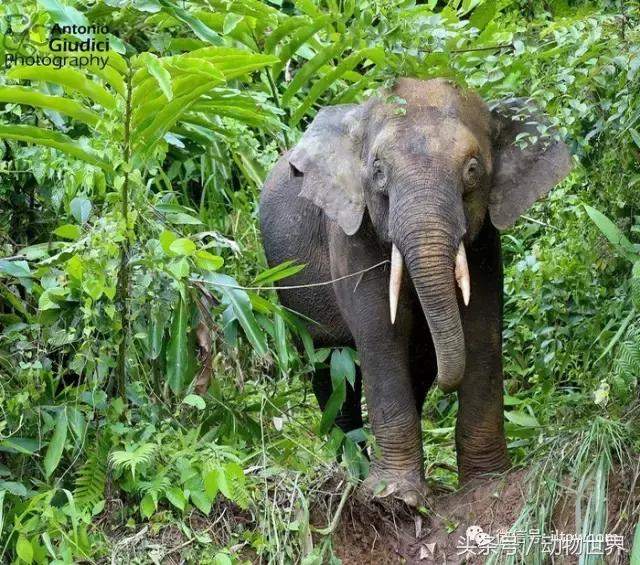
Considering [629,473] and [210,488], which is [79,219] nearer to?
[210,488]

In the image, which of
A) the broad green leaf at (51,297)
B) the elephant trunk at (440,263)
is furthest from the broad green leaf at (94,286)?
the elephant trunk at (440,263)

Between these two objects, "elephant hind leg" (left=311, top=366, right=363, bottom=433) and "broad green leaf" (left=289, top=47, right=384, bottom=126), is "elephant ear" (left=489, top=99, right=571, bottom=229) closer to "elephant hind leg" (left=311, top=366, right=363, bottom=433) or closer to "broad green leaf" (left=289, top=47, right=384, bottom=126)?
"broad green leaf" (left=289, top=47, right=384, bottom=126)

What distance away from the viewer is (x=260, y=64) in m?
5.94

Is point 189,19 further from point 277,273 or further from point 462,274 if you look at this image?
point 462,274

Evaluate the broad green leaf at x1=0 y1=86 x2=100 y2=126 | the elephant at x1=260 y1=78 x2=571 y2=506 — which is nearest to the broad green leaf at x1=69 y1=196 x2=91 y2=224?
the broad green leaf at x1=0 y1=86 x2=100 y2=126

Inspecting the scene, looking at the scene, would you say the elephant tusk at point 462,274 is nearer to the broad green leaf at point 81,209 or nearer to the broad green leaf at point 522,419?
the broad green leaf at point 522,419

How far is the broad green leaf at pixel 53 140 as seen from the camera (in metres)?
6.01

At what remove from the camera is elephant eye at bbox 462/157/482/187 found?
6.16 metres

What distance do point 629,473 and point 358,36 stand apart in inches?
90.7

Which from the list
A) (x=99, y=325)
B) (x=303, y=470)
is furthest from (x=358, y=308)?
(x=99, y=325)

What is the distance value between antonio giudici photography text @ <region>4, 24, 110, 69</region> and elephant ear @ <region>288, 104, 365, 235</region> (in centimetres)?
104

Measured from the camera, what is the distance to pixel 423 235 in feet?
19.5

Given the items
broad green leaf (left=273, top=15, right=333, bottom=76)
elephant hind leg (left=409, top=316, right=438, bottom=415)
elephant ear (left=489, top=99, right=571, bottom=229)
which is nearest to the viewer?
elephant ear (left=489, top=99, right=571, bottom=229)

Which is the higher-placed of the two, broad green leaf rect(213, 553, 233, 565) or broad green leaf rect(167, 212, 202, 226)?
broad green leaf rect(167, 212, 202, 226)
